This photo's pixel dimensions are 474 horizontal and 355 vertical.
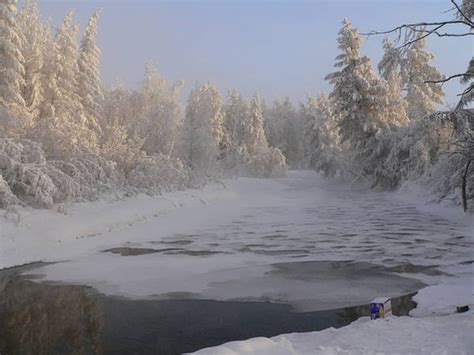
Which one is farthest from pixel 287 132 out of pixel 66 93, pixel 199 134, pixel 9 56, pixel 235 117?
pixel 9 56

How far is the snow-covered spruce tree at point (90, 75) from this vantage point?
92.9ft

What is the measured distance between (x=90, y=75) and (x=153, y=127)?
6056 mm

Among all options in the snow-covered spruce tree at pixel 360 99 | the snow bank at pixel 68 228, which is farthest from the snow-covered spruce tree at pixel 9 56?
the snow-covered spruce tree at pixel 360 99

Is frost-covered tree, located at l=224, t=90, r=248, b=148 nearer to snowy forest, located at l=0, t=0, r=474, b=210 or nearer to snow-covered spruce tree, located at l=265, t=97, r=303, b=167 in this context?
snowy forest, located at l=0, t=0, r=474, b=210

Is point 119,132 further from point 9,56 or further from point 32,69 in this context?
point 9,56

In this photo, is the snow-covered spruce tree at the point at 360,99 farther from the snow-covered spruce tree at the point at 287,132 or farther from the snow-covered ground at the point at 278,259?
the snow-covered spruce tree at the point at 287,132

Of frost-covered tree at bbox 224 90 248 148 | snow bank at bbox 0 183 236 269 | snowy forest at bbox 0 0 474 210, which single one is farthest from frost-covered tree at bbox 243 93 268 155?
snow bank at bbox 0 183 236 269

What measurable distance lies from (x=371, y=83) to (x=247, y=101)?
37.3 m

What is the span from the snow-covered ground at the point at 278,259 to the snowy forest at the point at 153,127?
144cm

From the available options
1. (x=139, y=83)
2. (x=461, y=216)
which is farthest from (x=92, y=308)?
(x=139, y=83)

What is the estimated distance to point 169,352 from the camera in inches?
205

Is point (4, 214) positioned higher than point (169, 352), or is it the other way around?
point (4, 214)

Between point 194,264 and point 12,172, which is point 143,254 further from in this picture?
point 12,172

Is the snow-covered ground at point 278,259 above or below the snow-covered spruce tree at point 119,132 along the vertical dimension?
below
